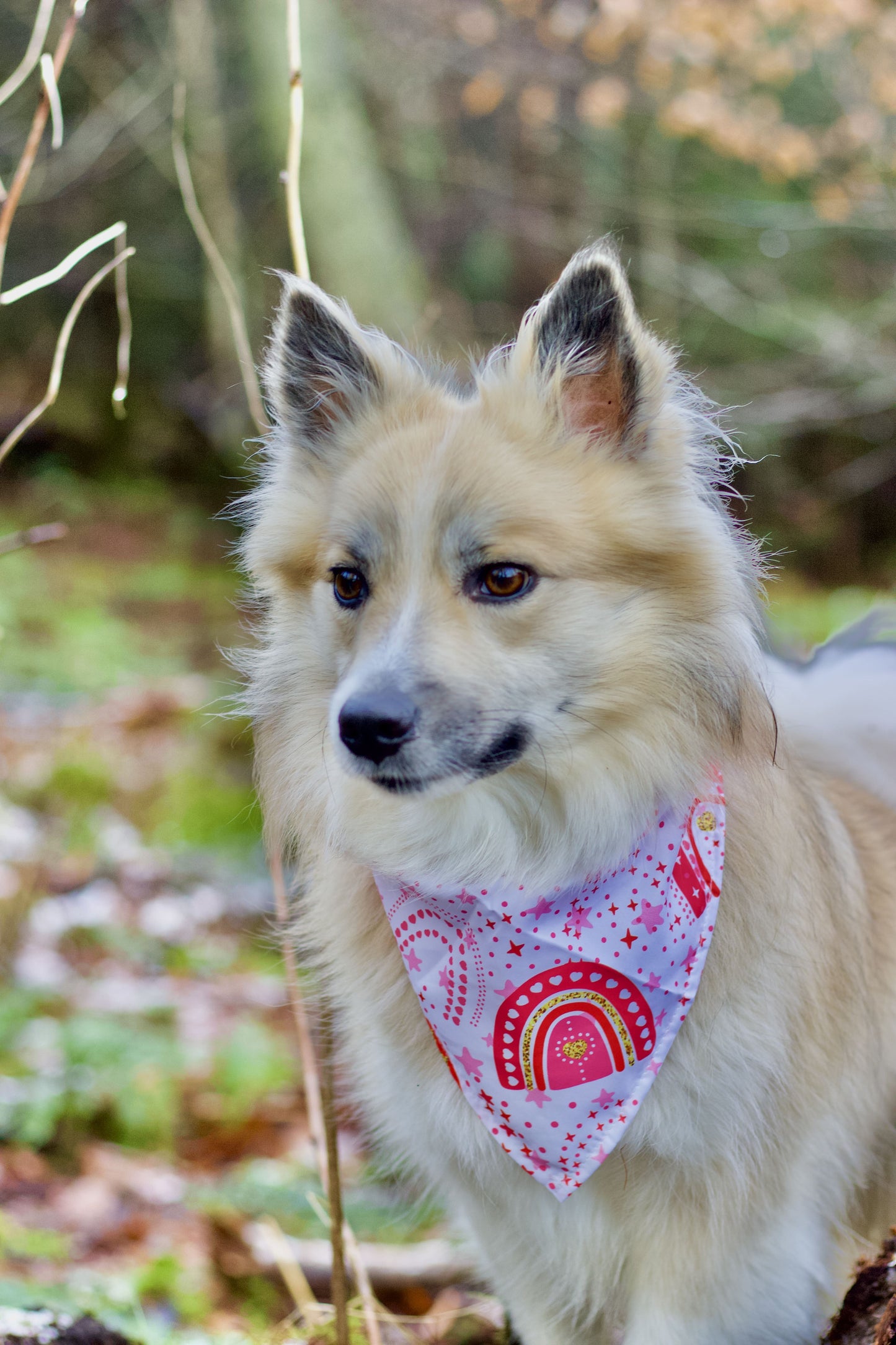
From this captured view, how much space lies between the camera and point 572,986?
2209 mm

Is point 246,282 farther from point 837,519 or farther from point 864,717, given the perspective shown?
point 864,717

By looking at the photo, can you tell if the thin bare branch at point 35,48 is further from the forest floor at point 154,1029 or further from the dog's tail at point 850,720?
the dog's tail at point 850,720

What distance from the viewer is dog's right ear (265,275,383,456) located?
2.42 meters

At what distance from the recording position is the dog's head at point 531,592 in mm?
2066

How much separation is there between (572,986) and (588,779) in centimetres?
40

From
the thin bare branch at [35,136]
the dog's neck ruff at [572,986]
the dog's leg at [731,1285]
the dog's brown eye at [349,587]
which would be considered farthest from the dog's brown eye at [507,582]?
the dog's leg at [731,1285]

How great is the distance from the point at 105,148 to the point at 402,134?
270 centimetres

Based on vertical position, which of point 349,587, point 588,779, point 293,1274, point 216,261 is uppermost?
point 216,261

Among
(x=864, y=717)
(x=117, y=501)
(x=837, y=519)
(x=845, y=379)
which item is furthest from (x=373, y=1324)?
(x=117, y=501)

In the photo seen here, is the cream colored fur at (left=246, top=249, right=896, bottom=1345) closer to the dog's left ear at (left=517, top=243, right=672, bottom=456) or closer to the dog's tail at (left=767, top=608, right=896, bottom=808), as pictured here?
the dog's left ear at (left=517, top=243, right=672, bottom=456)

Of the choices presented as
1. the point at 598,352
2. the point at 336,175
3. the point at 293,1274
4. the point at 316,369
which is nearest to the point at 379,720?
the point at 598,352

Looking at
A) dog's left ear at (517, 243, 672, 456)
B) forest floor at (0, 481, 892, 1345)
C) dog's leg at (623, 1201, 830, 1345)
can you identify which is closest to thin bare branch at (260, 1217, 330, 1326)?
forest floor at (0, 481, 892, 1345)

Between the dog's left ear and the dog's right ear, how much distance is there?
381mm

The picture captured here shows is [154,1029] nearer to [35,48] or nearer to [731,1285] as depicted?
[731,1285]
